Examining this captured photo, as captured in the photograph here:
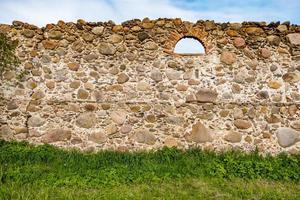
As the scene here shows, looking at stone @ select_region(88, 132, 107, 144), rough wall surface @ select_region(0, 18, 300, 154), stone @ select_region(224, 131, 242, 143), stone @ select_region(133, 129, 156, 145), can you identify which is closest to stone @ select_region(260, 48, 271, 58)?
rough wall surface @ select_region(0, 18, 300, 154)

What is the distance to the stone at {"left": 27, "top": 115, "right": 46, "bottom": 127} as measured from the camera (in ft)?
24.5

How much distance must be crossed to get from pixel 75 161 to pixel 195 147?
2.34 metres

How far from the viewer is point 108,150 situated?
734 centimetres

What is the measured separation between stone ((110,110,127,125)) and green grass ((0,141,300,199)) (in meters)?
0.69

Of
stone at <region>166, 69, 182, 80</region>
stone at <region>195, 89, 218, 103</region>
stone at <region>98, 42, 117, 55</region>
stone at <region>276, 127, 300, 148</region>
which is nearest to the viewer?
stone at <region>276, 127, 300, 148</region>

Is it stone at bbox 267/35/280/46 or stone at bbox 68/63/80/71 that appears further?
stone at bbox 68/63/80/71

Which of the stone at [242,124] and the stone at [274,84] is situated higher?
the stone at [274,84]

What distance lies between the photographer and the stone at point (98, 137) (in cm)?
740

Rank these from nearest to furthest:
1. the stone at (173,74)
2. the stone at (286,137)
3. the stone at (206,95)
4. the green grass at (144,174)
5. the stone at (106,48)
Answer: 1. the green grass at (144,174)
2. the stone at (286,137)
3. the stone at (206,95)
4. the stone at (173,74)
5. the stone at (106,48)

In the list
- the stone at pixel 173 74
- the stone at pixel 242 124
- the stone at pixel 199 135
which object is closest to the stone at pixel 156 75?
the stone at pixel 173 74

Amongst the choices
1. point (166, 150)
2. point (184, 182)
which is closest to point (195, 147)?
point (166, 150)

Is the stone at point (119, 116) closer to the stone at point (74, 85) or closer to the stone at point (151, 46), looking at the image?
the stone at point (74, 85)

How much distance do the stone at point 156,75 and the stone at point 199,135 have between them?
1199mm

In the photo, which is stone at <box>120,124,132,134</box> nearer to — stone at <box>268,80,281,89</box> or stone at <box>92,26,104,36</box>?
stone at <box>92,26,104,36</box>
